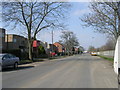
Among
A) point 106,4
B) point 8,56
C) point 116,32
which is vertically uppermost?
point 106,4

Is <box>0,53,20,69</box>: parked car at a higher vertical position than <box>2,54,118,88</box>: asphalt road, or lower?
higher

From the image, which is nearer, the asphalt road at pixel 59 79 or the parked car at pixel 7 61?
the asphalt road at pixel 59 79

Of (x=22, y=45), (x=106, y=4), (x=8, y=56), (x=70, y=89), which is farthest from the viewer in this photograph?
(x=22, y=45)

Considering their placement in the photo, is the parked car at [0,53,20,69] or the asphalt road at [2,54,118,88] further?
the parked car at [0,53,20,69]

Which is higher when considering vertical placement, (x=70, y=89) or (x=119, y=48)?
(x=119, y=48)

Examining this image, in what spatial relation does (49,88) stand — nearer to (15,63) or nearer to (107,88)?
(107,88)

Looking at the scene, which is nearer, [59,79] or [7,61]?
[59,79]

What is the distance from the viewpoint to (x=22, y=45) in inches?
2096

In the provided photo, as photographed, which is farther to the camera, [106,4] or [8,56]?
[106,4]

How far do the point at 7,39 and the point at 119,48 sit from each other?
41732 millimetres

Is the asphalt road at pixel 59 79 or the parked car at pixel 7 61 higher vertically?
the parked car at pixel 7 61

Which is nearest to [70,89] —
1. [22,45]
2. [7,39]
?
[7,39]

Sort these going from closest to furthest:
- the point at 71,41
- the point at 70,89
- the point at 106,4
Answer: the point at 70,89 < the point at 106,4 < the point at 71,41

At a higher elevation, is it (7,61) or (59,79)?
(7,61)
